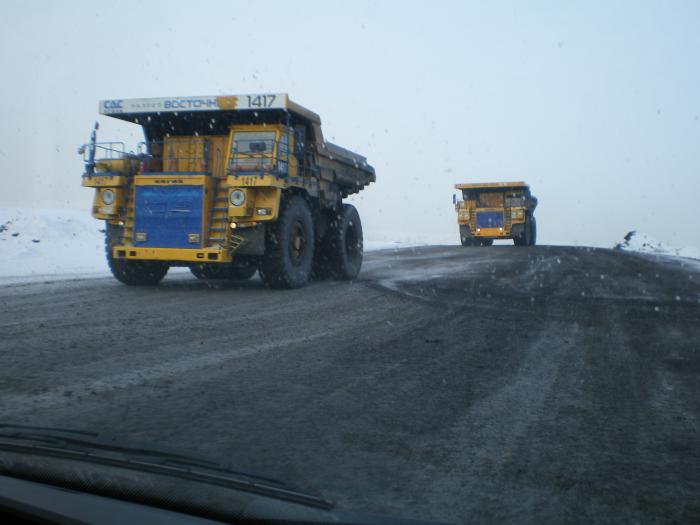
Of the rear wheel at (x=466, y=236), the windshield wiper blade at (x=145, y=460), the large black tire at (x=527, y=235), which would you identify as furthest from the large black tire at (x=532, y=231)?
the windshield wiper blade at (x=145, y=460)

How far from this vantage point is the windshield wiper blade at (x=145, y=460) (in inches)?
61.0

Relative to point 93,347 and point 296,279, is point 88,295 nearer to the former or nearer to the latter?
point 296,279

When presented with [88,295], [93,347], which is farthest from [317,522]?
[88,295]

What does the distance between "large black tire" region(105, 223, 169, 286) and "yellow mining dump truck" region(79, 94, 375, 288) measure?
0.01 m

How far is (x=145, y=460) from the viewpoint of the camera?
171 cm

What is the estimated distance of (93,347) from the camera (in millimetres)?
4598

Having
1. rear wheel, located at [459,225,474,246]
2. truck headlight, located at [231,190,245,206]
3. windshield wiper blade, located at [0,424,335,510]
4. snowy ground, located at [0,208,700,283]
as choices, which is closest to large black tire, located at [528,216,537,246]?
rear wheel, located at [459,225,474,246]

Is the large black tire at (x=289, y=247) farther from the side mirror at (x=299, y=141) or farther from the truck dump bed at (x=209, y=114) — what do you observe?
the truck dump bed at (x=209, y=114)

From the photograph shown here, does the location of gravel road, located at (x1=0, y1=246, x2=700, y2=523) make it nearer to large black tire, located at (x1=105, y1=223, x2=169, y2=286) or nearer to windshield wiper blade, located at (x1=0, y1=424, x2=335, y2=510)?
windshield wiper blade, located at (x1=0, y1=424, x2=335, y2=510)

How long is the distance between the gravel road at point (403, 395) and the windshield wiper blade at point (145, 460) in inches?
7.1

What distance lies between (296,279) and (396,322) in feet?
11.4

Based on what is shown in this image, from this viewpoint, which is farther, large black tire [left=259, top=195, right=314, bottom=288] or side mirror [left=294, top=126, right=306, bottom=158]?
side mirror [left=294, top=126, right=306, bottom=158]

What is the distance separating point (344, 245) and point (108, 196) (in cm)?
395

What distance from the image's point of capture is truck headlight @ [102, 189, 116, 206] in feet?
29.3
